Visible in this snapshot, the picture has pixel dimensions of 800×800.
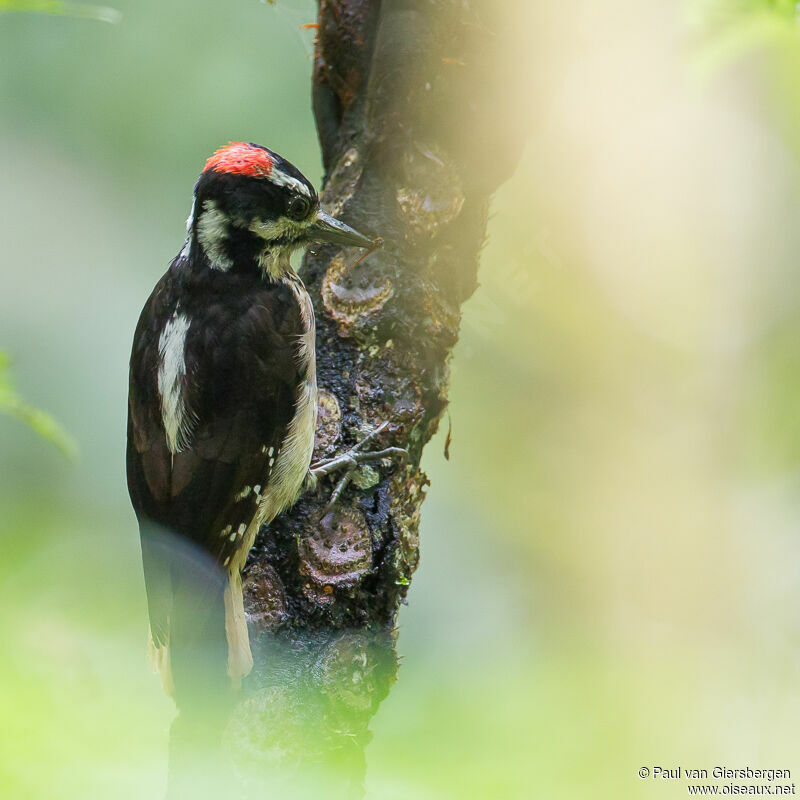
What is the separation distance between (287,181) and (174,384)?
0.59 meters

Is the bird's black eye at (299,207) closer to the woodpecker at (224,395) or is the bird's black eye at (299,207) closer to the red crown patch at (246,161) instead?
the woodpecker at (224,395)

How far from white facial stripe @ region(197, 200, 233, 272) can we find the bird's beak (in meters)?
0.25

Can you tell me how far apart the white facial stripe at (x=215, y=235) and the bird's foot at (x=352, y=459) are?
0.60 m

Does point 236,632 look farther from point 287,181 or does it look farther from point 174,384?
point 287,181

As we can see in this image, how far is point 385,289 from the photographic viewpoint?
2.16 metres

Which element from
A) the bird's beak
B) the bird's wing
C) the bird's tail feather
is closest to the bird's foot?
the bird's wing

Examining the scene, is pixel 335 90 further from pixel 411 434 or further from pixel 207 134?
pixel 207 134

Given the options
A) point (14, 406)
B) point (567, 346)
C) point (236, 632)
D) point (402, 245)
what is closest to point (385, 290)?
point (402, 245)

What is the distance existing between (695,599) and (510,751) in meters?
3.20

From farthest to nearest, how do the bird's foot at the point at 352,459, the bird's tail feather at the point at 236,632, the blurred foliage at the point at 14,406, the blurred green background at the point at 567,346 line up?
the blurred green background at the point at 567,346 → the bird's foot at the point at 352,459 → the bird's tail feather at the point at 236,632 → the blurred foliage at the point at 14,406

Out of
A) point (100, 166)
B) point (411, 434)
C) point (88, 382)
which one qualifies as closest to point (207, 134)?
point (100, 166)

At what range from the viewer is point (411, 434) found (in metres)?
2.15

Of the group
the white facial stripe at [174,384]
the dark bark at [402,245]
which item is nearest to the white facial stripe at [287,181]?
the dark bark at [402,245]

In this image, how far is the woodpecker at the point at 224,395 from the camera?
2072 millimetres
